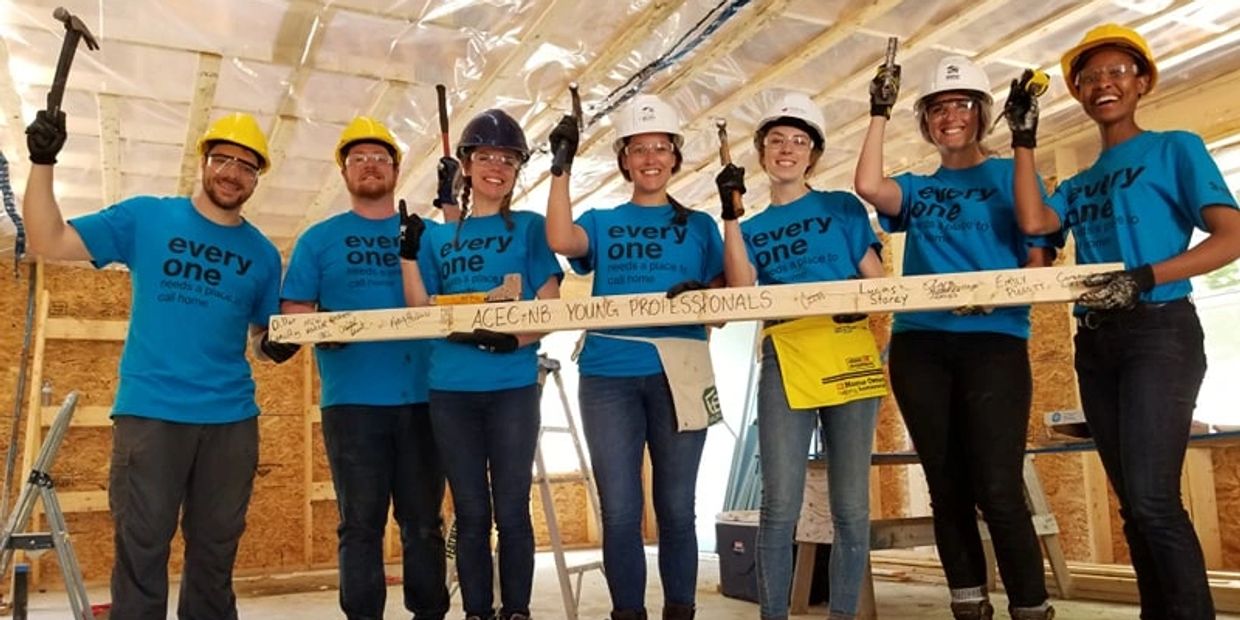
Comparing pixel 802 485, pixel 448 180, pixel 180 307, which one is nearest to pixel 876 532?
pixel 802 485

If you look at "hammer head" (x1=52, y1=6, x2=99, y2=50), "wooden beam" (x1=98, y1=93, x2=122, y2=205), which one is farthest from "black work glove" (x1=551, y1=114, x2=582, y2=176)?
"wooden beam" (x1=98, y1=93, x2=122, y2=205)

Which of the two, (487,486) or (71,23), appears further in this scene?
(487,486)

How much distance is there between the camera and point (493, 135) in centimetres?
272

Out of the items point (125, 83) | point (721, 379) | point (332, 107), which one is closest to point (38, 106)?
point (125, 83)

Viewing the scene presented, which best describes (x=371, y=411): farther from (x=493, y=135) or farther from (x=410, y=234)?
(x=493, y=135)

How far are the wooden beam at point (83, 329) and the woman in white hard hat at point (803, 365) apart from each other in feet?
20.3

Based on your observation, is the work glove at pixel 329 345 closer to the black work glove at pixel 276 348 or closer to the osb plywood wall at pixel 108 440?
the black work glove at pixel 276 348

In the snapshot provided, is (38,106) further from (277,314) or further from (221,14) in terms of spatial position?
(277,314)

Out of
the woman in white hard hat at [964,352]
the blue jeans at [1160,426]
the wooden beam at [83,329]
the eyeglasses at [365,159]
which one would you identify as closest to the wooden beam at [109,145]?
the wooden beam at [83,329]

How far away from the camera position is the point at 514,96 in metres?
4.91

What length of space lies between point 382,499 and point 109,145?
12.4ft

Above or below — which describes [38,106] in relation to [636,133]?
above

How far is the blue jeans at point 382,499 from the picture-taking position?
260 centimetres

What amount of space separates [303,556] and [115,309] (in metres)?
2.50
